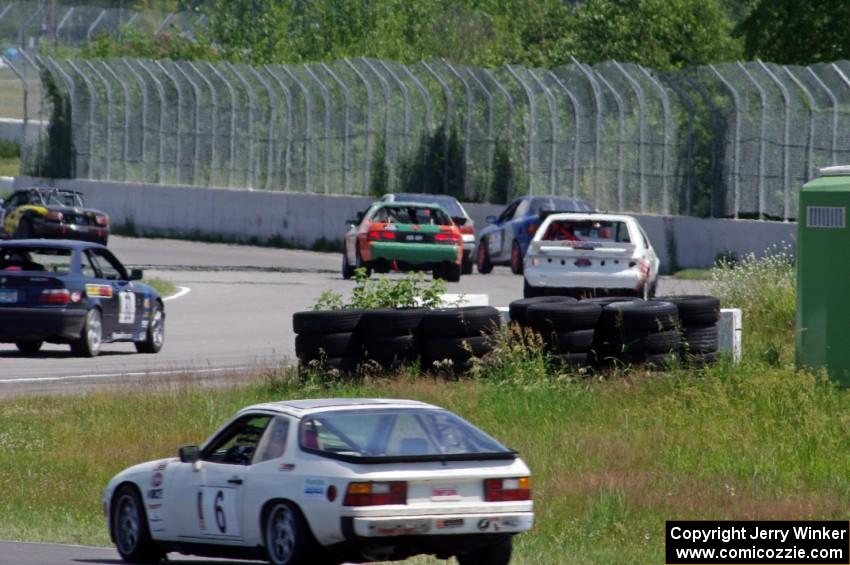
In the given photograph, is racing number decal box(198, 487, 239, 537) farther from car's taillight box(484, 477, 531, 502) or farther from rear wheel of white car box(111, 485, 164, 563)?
car's taillight box(484, 477, 531, 502)

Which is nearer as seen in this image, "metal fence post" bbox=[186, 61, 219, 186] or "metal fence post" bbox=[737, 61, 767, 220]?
"metal fence post" bbox=[737, 61, 767, 220]

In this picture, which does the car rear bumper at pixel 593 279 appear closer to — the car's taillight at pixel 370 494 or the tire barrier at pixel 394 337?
the tire barrier at pixel 394 337

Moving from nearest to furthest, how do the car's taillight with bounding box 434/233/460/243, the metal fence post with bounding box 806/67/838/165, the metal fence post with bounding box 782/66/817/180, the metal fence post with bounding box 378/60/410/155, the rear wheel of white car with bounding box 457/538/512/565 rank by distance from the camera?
the rear wheel of white car with bounding box 457/538/512/565, the car's taillight with bounding box 434/233/460/243, the metal fence post with bounding box 806/67/838/165, the metal fence post with bounding box 782/66/817/180, the metal fence post with bounding box 378/60/410/155

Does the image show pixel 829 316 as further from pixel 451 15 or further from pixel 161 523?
pixel 451 15

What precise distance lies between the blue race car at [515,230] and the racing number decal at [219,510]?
25309mm

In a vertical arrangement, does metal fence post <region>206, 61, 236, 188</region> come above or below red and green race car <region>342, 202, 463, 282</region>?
above

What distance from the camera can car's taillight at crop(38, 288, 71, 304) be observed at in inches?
884

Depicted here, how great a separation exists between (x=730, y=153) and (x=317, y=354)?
71.0 feet

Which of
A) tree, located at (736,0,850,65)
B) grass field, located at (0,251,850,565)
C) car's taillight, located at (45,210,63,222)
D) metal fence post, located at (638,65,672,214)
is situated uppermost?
tree, located at (736,0,850,65)

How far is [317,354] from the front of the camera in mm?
18141

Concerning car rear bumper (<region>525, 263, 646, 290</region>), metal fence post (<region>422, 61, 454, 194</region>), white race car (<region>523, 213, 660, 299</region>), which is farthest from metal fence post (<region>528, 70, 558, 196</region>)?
car rear bumper (<region>525, 263, 646, 290</region>)

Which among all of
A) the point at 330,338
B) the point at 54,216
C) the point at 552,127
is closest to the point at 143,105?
the point at 54,216

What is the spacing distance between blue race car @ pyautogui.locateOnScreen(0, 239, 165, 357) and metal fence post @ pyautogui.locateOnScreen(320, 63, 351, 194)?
79.2 feet

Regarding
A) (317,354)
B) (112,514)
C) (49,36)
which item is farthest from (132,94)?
(49,36)
